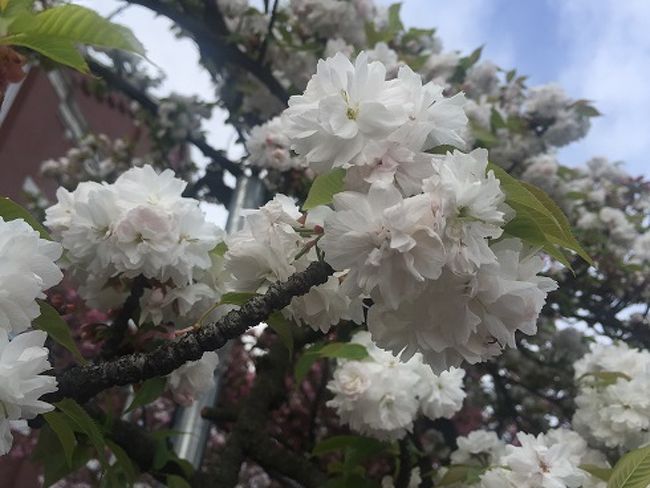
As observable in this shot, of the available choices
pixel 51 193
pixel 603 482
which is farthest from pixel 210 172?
pixel 51 193

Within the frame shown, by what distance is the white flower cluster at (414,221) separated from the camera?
59 centimetres

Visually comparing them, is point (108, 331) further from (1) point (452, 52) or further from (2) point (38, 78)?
(2) point (38, 78)

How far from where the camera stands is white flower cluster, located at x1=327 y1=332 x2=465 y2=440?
4.82 ft

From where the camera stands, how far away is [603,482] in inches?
49.6

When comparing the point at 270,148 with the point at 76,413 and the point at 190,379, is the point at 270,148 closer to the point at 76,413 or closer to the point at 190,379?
the point at 190,379

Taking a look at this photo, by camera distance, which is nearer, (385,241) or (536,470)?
(385,241)

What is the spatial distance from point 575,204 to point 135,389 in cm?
253

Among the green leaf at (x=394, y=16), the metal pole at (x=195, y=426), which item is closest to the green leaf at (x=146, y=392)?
the metal pole at (x=195, y=426)

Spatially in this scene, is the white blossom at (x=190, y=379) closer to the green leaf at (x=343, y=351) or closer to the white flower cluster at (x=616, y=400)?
the green leaf at (x=343, y=351)

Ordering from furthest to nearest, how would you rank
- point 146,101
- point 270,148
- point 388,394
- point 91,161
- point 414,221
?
point 91,161 → point 146,101 → point 270,148 → point 388,394 → point 414,221

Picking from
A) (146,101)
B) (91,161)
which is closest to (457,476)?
(146,101)

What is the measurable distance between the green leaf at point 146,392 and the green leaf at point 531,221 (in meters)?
0.62

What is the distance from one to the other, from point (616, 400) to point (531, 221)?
1.04 metres

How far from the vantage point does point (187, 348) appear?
0.78m
